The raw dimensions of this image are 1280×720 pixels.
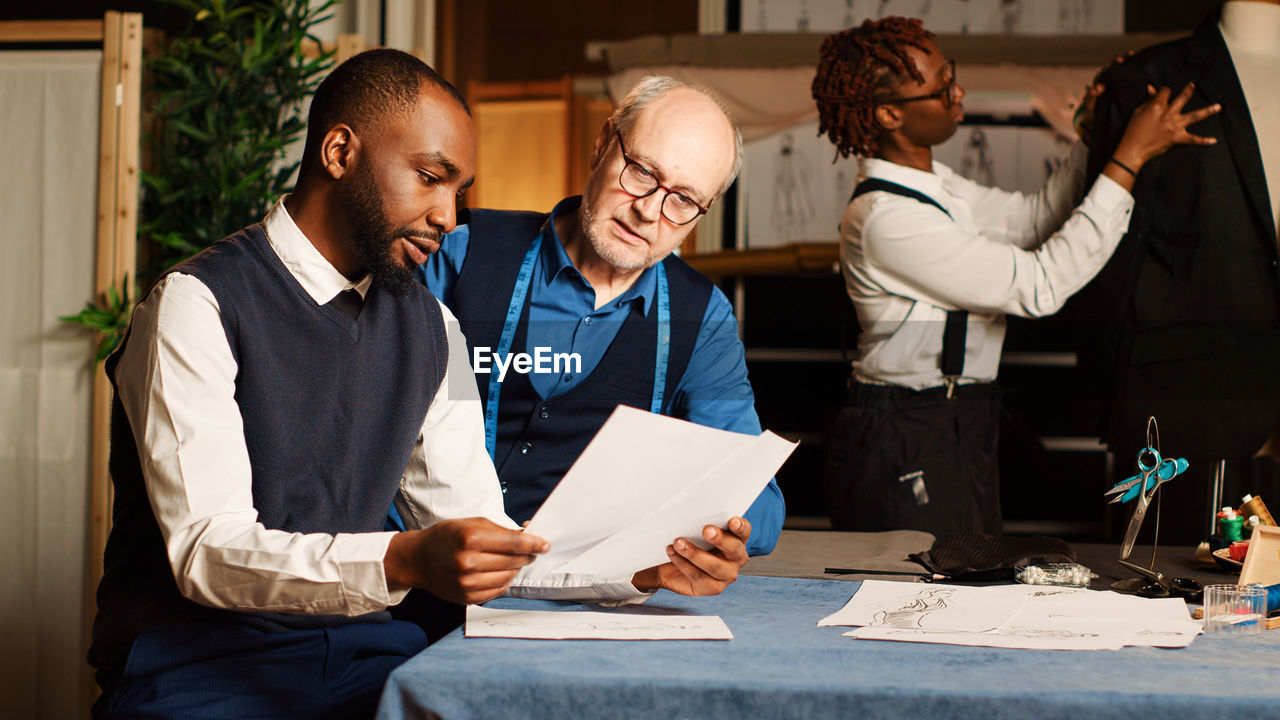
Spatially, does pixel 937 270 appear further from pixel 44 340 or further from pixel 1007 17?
pixel 44 340

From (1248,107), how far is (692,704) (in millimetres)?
2144

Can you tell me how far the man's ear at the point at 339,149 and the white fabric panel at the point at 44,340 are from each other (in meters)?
2.47

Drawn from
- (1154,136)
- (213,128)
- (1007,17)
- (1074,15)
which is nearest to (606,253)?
(1154,136)

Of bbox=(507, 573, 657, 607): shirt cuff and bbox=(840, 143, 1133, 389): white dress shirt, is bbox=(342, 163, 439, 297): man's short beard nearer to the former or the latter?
bbox=(507, 573, 657, 607): shirt cuff

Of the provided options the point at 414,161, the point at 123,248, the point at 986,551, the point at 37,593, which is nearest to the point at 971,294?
the point at 986,551

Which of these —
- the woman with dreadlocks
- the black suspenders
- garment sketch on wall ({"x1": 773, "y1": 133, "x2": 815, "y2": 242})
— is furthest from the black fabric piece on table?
garment sketch on wall ({"x1": 773, "y1": 133, "x2": 815, "y2": 242})

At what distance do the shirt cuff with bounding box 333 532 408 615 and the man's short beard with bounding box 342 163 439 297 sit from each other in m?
0.40

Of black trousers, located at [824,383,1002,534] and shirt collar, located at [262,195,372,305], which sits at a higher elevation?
shirt collar, located at [262,195,372,305]

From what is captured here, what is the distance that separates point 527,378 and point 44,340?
7.76 ft

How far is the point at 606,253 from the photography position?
6.02ft

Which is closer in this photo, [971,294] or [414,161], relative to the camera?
[414,161]

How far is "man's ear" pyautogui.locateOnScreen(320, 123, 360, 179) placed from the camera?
53.6 inches

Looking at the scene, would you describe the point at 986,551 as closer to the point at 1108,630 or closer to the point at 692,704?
the point at 1108,630

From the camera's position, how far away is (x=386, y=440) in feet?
4.64
